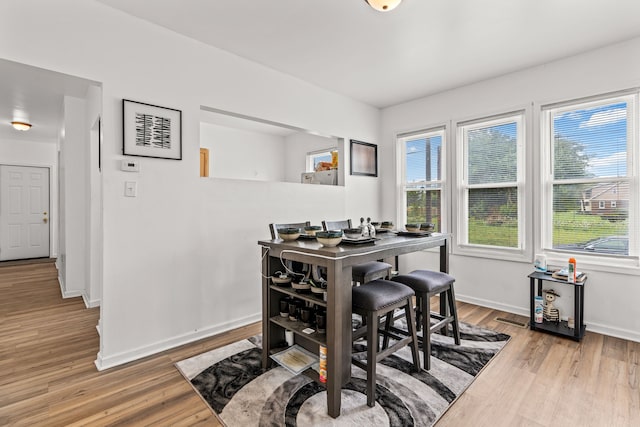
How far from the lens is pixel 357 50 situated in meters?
2.90

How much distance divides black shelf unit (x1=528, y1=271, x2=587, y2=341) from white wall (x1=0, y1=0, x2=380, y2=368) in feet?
8.50

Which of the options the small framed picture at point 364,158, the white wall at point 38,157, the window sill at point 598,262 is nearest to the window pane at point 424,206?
the small framed picture at point 364,158

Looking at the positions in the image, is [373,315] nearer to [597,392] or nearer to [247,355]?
[247,355]

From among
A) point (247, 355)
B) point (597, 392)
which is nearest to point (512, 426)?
point (597, 392)

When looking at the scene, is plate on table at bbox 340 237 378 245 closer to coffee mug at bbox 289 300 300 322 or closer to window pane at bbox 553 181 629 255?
coffee mug at bbox 289 300 300 322

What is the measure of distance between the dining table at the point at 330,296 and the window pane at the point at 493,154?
180 cm

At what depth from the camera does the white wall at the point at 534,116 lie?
2.77 metres

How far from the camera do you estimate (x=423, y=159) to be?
4242 mm

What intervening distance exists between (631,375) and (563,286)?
104 centimetres

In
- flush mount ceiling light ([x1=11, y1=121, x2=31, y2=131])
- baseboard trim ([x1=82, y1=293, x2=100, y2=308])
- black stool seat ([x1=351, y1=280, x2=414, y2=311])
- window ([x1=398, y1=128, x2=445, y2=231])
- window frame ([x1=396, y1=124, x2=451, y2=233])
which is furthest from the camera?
flush mount ceiling light ([x1=11, y1=121, x2=31, y2=131])

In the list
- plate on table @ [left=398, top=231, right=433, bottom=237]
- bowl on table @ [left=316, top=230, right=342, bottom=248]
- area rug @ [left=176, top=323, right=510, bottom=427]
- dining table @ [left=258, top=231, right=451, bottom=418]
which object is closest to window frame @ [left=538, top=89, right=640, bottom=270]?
area rug @ [left=176, top=323, right=510, bottom=427]

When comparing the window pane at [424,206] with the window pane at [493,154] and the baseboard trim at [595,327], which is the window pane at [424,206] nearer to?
the window pane at [493,154]

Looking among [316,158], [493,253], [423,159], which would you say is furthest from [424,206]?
[316,158]

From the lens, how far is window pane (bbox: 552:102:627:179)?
285 cm
